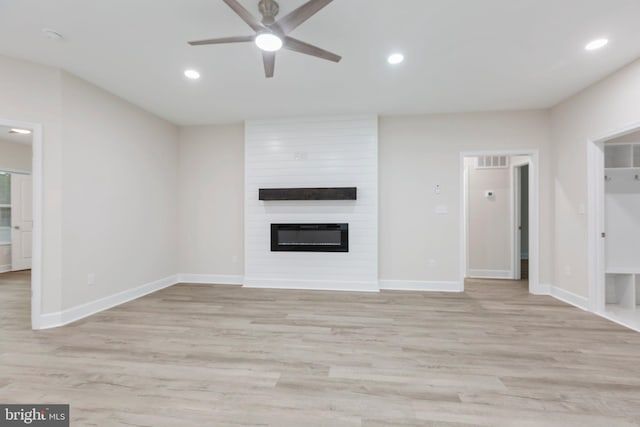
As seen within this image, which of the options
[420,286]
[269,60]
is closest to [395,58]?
[269,60]

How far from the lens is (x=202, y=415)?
170cm

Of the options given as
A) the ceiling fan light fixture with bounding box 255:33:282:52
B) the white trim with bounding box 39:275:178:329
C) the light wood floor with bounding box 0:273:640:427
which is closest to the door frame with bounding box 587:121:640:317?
the light wood floor with bounding box 0:273:640:427

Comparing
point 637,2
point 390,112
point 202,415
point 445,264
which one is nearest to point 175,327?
point 202,415

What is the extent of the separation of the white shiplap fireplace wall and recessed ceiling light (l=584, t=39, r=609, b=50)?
2.49 m

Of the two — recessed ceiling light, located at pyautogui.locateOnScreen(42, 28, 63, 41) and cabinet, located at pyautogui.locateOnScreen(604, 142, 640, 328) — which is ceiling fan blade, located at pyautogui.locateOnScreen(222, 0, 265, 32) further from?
cabinet, located at pyautogui.locateOnScreen(604, 142, 640, 328)

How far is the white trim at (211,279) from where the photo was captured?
492 centimetres

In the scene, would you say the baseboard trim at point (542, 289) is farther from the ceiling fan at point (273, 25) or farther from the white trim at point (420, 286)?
the ceiling fan at point (273, 25)

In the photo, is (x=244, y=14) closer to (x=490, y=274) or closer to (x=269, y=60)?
(x=269, y=60)

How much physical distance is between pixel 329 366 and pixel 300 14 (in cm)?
265

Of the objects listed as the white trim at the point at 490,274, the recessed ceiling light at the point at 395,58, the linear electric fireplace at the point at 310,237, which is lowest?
the white trim at the point at 490,274

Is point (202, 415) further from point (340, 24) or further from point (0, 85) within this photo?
point (0, 85)

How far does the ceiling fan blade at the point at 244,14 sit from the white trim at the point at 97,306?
11.9 feet

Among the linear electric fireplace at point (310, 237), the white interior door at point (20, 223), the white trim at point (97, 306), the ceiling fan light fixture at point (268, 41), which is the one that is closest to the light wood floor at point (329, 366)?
the white trim at point (97, 306)

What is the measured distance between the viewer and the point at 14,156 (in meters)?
5.93
